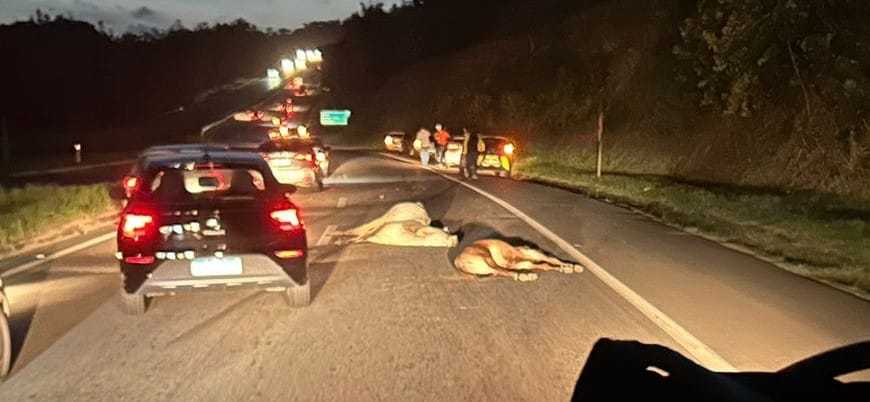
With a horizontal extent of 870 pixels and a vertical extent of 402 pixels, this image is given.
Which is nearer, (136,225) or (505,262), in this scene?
(136,225)

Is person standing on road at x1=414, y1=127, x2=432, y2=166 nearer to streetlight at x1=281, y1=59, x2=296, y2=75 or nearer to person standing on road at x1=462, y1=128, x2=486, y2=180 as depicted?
person standing on road at x1=462, y1=128, x2=486, y2=180

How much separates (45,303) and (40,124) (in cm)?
8540

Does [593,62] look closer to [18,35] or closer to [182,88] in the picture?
[18,35]

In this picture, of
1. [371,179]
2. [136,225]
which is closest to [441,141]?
[371,179]

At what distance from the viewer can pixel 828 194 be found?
79.2 feet

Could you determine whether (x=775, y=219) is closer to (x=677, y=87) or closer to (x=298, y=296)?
(x=298, y=296)

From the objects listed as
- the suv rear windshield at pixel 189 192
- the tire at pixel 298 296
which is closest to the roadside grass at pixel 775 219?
the tire at pixel 298 296

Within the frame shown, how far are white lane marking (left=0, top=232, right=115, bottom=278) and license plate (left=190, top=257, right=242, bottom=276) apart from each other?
15.0ft

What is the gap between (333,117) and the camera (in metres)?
104

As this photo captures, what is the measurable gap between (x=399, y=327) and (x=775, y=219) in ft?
40.5

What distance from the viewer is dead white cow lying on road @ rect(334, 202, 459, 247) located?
650 inches

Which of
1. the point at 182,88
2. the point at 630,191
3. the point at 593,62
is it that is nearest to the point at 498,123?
the point at 593,62

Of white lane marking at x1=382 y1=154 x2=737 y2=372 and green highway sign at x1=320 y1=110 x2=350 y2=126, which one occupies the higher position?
white lane marking at x1=382 y1=154 x2=737 y2=372

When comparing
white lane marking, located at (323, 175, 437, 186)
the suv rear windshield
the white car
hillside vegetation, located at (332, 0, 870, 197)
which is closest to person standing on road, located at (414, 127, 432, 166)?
hillside vegetation, located at (332, 0, 870, 197)
